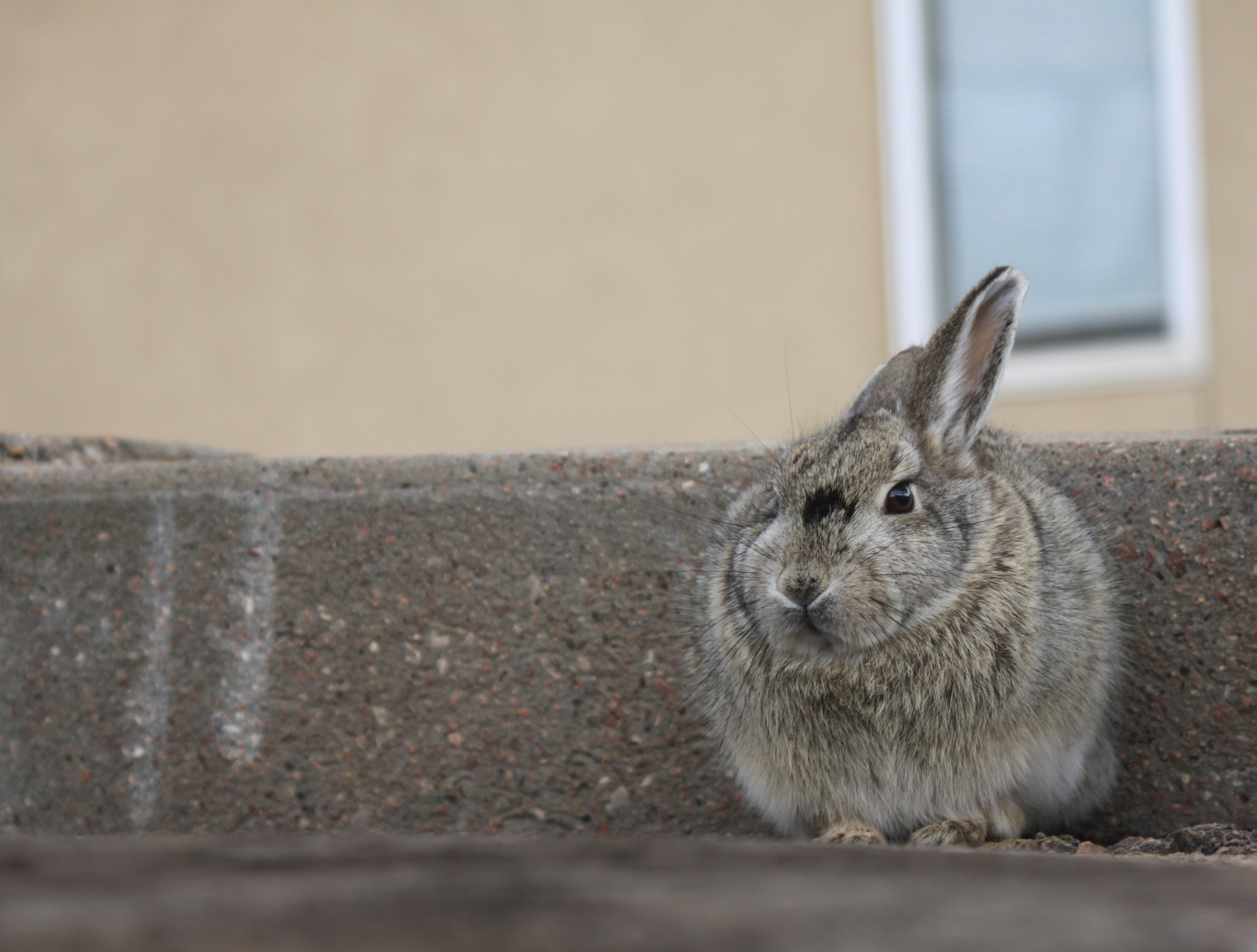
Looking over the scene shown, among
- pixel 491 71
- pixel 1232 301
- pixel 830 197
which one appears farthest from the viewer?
pixel 491 71

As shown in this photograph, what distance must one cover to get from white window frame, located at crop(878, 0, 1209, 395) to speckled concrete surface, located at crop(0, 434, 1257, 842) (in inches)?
129

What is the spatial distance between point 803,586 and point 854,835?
39cm

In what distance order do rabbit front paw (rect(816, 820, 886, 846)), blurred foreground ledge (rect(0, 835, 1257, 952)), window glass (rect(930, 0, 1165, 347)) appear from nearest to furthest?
blurred foreground ledge (rect(0, 835, 1257, 952)) → rabbit front paw (rect(816, 820, 886, 846)) → window glass (rect(930, 0, 1165, 347))

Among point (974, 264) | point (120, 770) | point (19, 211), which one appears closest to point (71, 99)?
point (19, 211)

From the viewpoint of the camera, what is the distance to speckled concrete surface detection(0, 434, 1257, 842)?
1968mm

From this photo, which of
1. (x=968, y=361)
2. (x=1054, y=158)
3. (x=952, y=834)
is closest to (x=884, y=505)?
(x=968, y=361)

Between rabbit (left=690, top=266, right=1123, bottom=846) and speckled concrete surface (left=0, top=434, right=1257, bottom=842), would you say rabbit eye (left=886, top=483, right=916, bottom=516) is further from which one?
speckled concrete surface (left=0, top=434, right=1257, bottom=842)

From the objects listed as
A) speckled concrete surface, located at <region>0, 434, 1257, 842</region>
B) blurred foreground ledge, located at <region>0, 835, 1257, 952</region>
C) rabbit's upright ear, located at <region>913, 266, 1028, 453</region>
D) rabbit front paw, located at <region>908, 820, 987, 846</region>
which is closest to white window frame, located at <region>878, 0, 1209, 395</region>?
speckled concrete surface, located at <region>0, 434, 1257, 842</region>

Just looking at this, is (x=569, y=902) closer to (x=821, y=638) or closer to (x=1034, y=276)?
(x=821, y=638)

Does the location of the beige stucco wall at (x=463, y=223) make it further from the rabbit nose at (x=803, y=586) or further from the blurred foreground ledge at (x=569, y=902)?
the blurred foreground ledge at (x=569, y=902)

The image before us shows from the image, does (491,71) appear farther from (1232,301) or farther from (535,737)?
(535,737)

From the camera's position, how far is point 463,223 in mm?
5695

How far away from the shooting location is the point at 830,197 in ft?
17.1

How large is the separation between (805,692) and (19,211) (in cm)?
635
